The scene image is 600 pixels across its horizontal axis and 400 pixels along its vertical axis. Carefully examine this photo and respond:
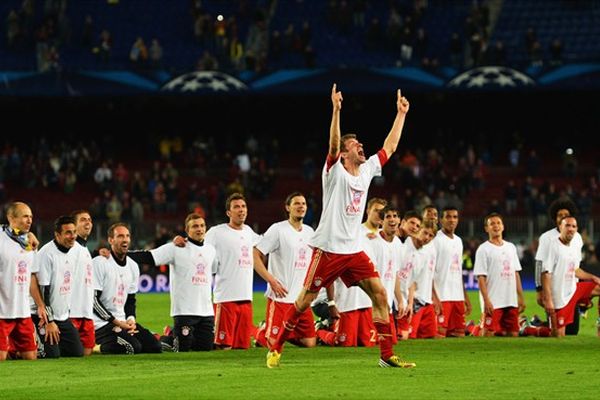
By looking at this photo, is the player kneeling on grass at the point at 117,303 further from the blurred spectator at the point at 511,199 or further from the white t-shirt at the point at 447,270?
the blurred spectator at the point at 511,199

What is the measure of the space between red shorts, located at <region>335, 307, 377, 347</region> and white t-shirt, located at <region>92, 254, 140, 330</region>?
2.70 metres

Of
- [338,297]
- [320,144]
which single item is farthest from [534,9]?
[338,297]

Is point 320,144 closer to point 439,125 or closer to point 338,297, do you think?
point 439,125

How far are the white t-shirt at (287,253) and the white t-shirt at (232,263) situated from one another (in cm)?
24

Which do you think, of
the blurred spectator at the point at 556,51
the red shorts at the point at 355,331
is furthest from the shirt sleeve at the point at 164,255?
the blurred spectator at the point at 556,51

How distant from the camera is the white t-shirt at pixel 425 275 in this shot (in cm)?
1928

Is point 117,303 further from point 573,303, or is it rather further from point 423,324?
point 573,303

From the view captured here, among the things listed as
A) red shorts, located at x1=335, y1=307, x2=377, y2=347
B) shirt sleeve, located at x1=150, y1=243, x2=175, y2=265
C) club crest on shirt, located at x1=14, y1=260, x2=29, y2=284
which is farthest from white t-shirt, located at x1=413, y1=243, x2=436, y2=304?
club crest on shirt, located at x1=14, y1=260, x2=29, y2=284

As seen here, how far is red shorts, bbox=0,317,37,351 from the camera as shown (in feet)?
50.3

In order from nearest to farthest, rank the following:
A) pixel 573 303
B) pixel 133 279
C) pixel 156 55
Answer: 1. pixel 133 279
2. pixel 573 303
3. pixel 156 55

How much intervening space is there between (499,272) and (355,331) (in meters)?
3.30

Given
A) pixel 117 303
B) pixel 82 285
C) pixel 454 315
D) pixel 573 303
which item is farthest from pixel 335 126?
pixel 573 303

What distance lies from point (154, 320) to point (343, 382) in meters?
12.3

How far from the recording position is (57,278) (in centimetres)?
1591
